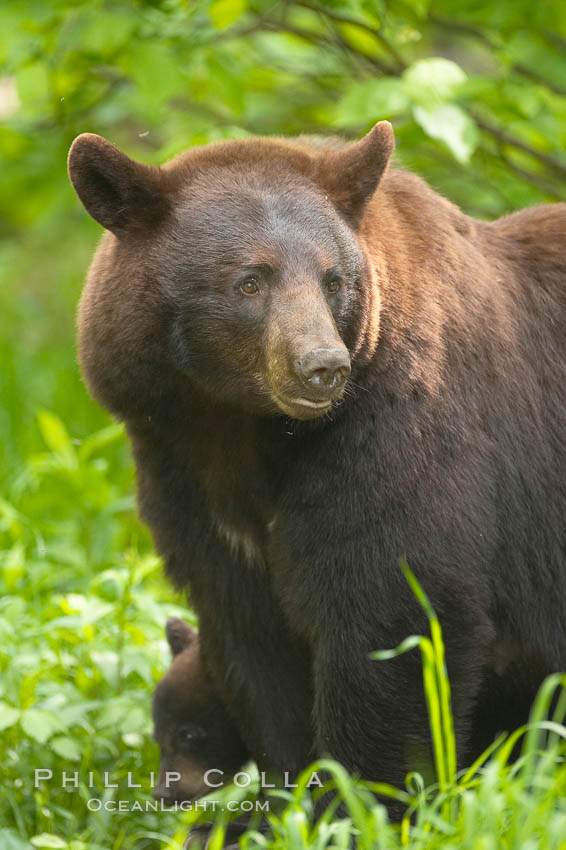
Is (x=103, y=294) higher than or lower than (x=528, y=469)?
higher

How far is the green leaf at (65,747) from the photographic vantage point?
4.61 meters

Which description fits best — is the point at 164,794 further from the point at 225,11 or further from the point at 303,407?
the point at 225,11

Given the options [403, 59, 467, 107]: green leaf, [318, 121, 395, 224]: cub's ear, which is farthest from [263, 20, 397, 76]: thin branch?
[318, 121, 395, 224]: cub's ear

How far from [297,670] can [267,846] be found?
121 centimetres

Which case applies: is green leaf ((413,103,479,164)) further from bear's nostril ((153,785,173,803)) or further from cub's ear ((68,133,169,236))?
bear's nostril ((153,785,173,803))

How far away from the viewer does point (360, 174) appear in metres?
3.93

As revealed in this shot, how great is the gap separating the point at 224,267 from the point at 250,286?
0.32 feet

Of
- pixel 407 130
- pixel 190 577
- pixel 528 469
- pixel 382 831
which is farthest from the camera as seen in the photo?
pixel 407 130

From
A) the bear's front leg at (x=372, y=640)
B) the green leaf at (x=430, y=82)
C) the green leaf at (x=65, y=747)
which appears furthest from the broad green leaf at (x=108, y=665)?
the green leaf at (x=430, y=82)

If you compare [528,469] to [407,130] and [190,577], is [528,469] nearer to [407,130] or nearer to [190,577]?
[190,577]

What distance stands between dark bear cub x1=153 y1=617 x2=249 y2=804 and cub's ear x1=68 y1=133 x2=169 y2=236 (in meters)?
1.81

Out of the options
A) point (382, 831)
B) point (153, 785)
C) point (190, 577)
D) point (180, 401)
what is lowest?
point (153, 785)

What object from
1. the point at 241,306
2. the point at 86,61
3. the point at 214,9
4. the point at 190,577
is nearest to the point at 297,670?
the point at 190,577

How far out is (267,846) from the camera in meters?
3.42
